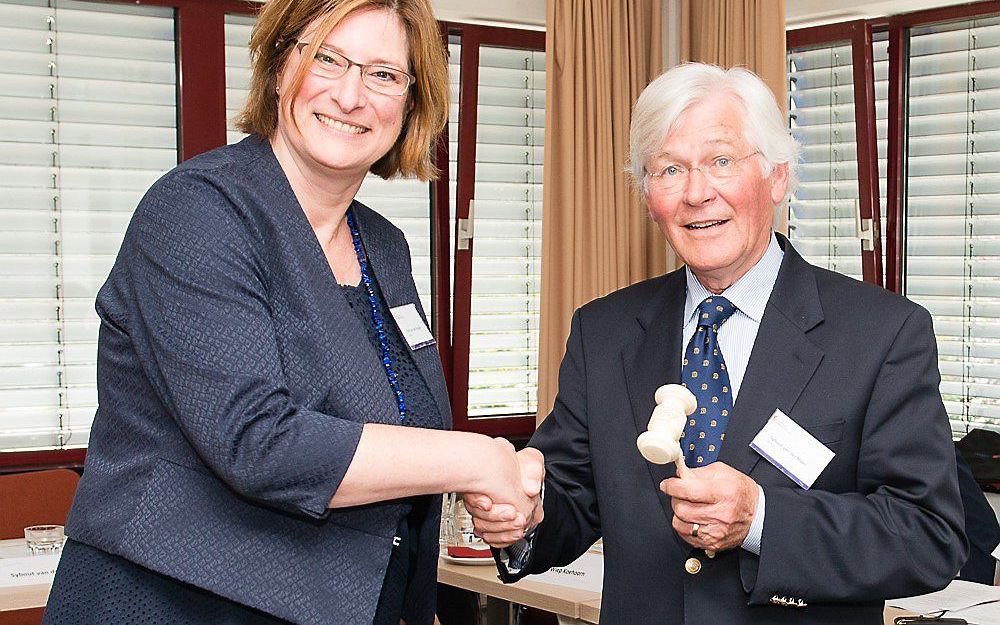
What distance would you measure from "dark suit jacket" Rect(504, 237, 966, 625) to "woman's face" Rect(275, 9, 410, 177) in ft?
2.20

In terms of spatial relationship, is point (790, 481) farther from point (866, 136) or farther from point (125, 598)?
point (866, 136)

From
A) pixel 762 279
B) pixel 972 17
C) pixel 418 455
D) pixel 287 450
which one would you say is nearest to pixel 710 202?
pixel 762 279

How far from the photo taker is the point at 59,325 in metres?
5.05

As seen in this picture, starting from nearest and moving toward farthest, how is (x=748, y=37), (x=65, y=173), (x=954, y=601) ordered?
(x=954, y=601) < (x=65, y=173) < (x=748, y=37)

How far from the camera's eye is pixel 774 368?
1974 mm

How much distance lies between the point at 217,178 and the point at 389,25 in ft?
1.31

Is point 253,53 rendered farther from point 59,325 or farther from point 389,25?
point 59,325

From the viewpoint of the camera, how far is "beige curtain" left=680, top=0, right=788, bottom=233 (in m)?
5.31

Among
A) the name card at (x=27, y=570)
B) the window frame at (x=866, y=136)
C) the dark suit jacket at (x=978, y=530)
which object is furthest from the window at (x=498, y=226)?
the dark suit jacket at (x=978, y=530)

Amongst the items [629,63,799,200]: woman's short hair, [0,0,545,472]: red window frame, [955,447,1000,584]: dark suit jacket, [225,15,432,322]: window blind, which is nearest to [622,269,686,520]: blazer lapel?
[629,63,799,200]: woman's short hair

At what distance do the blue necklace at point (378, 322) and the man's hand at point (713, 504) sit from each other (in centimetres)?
46

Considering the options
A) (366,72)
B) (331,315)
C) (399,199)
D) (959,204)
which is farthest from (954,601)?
→ (399,199)

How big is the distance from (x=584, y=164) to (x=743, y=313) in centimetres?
370

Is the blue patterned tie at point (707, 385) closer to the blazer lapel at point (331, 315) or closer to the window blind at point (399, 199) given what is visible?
the blazer lapel at point (331, 315)
